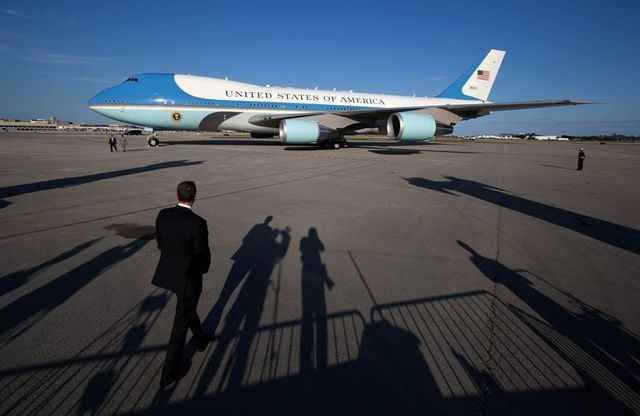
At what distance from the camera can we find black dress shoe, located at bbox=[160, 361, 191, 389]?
7.79ft

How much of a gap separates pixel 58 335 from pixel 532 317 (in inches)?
177

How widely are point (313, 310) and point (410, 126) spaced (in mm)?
17523

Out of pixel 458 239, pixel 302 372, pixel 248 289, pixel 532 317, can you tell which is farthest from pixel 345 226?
pixel 302 372

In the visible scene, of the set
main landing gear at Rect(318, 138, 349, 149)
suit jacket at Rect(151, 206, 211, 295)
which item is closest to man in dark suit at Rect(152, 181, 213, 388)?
suit jacket at Rect(151, 206, 211, 295)

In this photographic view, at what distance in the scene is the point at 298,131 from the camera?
20016 millimetres

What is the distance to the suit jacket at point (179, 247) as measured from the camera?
2473 mm

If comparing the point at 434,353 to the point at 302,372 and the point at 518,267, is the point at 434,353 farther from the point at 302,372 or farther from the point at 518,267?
the point at 518,267

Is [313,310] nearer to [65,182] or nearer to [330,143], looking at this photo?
[65,182]

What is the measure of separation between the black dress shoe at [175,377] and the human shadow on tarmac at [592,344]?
2.90m

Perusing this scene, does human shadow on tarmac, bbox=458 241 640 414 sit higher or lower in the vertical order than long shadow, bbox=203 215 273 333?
lower

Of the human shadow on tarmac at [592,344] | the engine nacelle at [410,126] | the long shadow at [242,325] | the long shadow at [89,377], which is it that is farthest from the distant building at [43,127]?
the human shadow on tarmac at [592,344]

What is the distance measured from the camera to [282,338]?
2.94 m

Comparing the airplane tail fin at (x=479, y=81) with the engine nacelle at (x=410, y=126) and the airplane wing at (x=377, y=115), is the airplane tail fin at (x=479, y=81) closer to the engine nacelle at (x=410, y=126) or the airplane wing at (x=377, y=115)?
the airplane wing at (x=377, y=115)

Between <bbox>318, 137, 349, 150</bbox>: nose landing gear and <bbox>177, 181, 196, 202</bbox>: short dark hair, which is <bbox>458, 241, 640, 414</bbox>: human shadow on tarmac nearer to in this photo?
<bbox>177, 181, 196, 202</bbox>: short dark hair
